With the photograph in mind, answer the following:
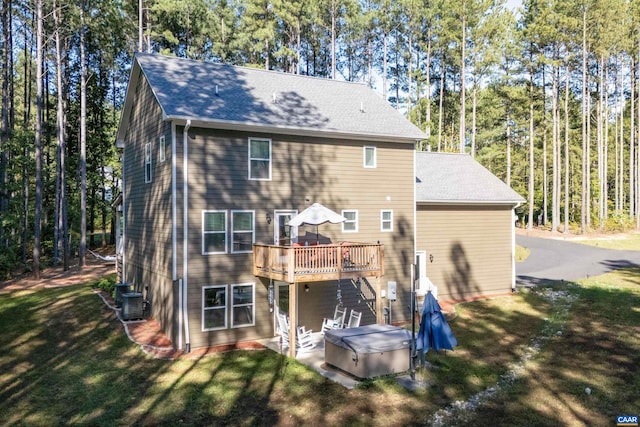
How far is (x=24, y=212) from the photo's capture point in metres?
28.2

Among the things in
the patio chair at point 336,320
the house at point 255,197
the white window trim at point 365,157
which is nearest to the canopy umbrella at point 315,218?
the house at point 255,197

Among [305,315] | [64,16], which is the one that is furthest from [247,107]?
[64,16]

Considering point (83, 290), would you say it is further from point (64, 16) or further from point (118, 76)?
point (118, 76)

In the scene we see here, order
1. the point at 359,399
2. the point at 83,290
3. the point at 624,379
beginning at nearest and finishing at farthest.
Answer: the point at 359,399 → the point at 624,379 → the point at 83,290

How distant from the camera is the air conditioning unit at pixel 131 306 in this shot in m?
16.4

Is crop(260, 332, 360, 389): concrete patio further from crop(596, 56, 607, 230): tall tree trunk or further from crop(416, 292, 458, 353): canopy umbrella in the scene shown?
crop(596, 56, 607, 230): tall tree trunk

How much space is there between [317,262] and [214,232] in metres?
3.44

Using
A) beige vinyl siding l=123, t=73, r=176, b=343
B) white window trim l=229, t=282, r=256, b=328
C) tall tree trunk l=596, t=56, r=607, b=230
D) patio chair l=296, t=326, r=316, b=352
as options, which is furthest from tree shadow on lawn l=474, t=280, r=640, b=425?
tall tree trunk l=596, t=56, r=607, b=230

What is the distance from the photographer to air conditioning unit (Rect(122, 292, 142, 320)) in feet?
53.9

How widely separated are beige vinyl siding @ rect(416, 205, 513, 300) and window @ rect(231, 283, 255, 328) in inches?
321

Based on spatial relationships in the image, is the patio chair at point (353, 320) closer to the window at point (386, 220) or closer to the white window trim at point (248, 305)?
the white window trim at point (248, 305)

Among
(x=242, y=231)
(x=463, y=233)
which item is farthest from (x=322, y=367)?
(x=463, y=233)

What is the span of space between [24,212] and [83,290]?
10839mm

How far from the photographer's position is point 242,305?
1488cm
